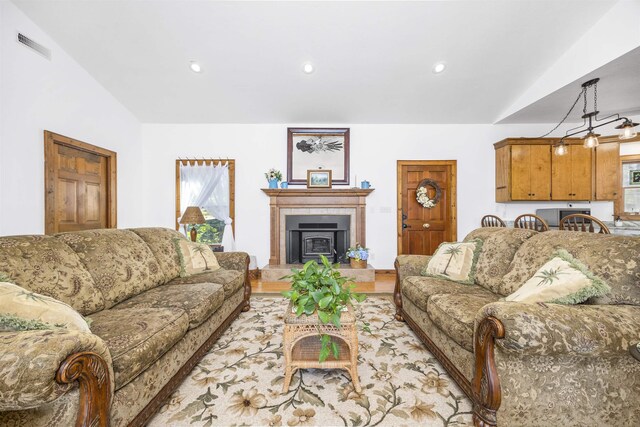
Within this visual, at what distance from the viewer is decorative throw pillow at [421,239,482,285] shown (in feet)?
7.95

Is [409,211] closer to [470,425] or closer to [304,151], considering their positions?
[304,151]

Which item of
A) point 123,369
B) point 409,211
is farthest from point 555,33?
point 123,369

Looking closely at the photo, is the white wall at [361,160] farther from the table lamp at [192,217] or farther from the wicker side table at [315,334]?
the wicker side table at [315,334]

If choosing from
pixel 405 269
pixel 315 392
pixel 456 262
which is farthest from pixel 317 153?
pixel 315 392

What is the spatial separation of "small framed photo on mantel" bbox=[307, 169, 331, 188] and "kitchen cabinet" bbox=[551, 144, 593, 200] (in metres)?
3.79

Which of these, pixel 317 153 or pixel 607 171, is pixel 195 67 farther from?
pixel 607 171

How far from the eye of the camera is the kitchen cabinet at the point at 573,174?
4.46m

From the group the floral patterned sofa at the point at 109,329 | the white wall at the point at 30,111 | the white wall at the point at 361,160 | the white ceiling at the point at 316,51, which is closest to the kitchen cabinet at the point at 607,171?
the white wall at the point at 361,160

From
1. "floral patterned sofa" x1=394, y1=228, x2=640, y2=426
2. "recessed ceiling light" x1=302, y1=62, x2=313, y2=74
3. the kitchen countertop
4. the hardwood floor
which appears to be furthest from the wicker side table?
the kitchen countertop

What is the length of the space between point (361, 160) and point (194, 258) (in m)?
3.19

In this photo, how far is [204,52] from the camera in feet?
10.8

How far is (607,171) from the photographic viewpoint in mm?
4414

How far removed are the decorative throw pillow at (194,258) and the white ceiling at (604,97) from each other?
186 inches

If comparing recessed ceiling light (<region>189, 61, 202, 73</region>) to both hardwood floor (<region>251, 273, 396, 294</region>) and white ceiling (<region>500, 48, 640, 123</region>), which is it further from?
white ceiling (<region>500, 48, 640, 123</region>)
